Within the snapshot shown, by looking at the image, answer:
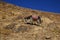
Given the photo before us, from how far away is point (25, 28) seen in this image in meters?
3.00

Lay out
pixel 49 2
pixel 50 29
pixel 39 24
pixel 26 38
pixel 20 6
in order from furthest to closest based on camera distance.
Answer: pixel 20 6
pixel 49 2
pixel 39 24
pixel 50 29
pixel 26 38

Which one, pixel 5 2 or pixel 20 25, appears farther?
pixel 5 2

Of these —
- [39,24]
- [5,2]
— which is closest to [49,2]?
[39,24]

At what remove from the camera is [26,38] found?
2.71 metres

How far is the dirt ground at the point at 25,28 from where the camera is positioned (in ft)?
9.04

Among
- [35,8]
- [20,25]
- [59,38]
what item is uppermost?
[35,8]

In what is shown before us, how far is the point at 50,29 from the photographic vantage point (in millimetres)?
3029

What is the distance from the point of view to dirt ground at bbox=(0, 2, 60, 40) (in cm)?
275

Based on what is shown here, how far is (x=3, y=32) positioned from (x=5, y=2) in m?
1.68

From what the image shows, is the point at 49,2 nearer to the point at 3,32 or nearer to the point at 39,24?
the point at 39,24

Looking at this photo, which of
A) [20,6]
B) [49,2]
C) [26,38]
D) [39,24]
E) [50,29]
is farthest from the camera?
[20,6]

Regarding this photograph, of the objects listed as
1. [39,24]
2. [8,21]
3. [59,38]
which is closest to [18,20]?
[8,21]

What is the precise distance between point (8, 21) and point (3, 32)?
19.1 inches

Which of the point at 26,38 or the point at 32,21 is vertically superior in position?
the point at 32,21
